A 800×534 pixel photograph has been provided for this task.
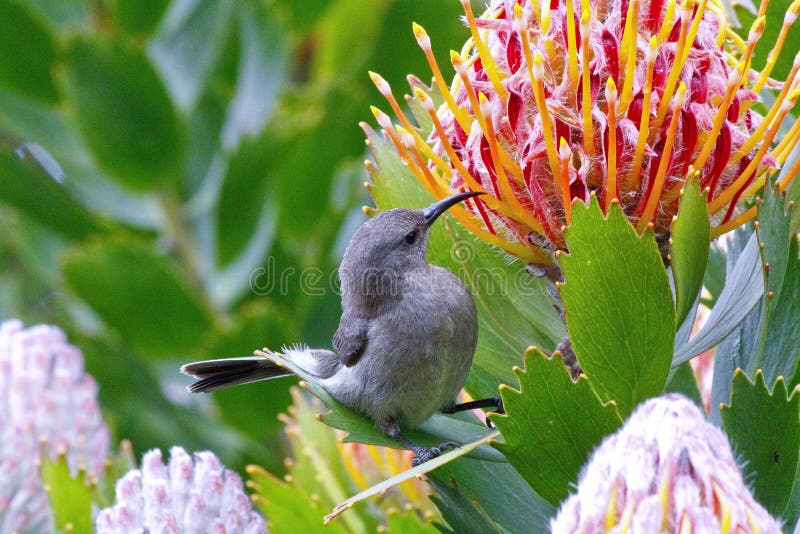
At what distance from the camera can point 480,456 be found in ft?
5.03

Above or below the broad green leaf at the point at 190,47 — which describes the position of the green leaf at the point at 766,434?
below

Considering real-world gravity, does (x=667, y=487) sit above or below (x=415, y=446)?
above

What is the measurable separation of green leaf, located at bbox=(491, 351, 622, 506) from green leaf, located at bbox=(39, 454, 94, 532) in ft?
2.88

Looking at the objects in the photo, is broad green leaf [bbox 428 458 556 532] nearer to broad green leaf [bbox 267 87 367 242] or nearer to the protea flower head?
the protea flower head

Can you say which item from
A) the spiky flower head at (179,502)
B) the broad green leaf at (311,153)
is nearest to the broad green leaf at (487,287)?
the spiky flower head at (179,502)

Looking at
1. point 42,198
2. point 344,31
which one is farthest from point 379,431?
point 344,31

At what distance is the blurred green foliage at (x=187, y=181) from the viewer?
2982mm

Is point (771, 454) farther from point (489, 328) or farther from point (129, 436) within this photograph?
point (129, 436)

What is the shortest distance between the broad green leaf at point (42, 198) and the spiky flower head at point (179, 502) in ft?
5.75

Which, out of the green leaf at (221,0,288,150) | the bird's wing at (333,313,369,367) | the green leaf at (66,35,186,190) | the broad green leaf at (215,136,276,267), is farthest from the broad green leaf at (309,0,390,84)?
the bird's wing at (333,313,369,367)

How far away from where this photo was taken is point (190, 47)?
325 centimetres

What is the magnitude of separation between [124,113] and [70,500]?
154 cm

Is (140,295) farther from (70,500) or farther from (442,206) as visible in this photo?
(442,206)

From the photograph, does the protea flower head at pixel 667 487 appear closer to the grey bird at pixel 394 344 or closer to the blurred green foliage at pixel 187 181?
the grey bird at pixel 394 344
